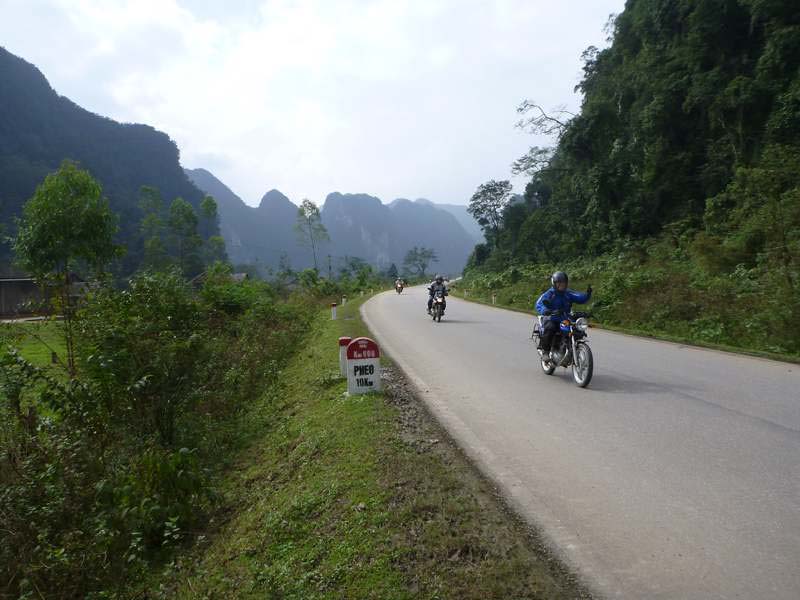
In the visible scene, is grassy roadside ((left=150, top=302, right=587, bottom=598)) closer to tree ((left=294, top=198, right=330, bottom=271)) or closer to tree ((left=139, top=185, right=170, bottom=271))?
tree ((left=139, top=185, right=170, bottom=271))

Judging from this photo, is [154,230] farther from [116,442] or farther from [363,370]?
[363,370]

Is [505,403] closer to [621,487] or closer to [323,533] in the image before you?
[621,487]

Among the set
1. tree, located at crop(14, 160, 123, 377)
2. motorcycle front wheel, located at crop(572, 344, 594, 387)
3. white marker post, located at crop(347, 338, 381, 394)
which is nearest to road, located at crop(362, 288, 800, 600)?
motorcycle front wheel, located at crop(572, 344, 594, 387)

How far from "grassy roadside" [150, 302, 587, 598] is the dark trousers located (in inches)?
114

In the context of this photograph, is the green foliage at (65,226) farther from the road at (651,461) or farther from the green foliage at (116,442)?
the road at (651,461)

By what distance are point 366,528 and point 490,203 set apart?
2851 inches

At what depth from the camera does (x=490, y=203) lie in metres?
73.7

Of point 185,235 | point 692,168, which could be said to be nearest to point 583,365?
point 692,168

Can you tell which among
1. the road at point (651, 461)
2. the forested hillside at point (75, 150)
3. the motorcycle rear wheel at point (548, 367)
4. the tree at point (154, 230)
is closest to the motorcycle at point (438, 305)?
the road at point (651, 461)

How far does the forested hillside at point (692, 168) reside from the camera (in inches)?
554

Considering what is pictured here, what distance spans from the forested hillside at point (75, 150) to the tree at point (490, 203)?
152ft

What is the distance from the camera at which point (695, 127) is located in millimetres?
27609

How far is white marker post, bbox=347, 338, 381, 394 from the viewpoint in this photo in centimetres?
767

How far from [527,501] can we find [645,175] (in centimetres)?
3066
